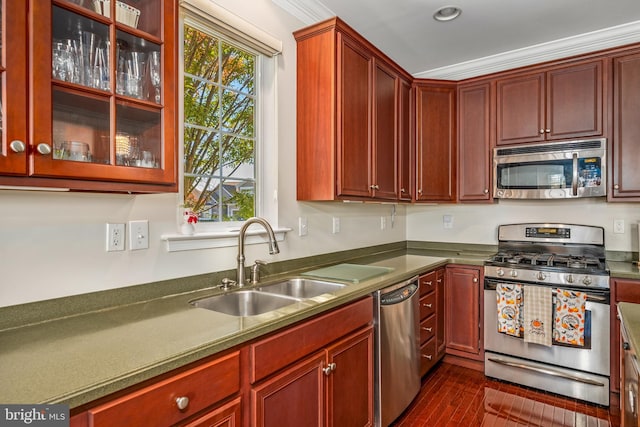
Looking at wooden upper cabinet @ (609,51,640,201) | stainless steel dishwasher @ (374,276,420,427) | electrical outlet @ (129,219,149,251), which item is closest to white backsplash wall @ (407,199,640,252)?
wooden upper cabinet @ (609,51,640,201)

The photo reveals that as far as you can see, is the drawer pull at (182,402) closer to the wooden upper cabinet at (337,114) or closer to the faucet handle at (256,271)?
the faucet handle at (256,271)

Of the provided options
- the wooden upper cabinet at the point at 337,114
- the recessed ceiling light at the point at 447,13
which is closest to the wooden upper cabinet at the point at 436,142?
the recessed ceiling light at the point at 447,13

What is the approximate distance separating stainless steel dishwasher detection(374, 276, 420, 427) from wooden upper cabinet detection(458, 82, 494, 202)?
4.01 feet

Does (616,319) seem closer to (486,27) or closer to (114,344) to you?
(486,27)

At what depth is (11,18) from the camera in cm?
98

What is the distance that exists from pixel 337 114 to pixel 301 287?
41.2 inches

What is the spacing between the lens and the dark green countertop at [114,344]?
0.88 m

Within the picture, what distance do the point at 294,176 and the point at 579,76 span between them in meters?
2.28

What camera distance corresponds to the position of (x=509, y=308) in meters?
2.71

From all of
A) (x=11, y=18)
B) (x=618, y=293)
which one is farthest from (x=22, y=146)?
(x=618, y=293)

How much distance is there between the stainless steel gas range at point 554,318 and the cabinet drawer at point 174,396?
222 centimetres

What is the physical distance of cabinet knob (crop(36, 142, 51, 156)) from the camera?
40.4 inches

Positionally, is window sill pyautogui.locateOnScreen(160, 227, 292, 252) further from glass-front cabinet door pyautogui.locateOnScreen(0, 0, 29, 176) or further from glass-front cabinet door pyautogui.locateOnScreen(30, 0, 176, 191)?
glass-front cabinet door pyautogui.locateOnScreen(0, 0, 29, 176)

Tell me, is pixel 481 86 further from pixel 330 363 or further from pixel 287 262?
pixel 330 363
